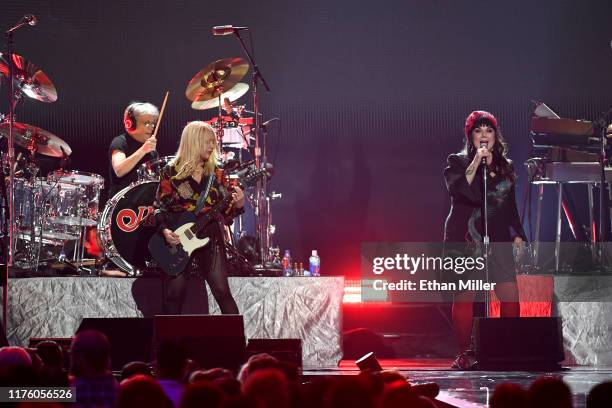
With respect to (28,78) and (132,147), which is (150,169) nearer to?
(132,147)

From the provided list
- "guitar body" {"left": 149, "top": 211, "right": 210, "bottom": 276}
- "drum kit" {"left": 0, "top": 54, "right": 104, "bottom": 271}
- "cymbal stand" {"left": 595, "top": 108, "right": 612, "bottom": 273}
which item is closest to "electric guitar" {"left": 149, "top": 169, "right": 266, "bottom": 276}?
"guitar body" {"left": 149, "top": 211, "right": 210, "bottom": 276}

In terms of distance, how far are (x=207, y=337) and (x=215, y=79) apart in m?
5.20

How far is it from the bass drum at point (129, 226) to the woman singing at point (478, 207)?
2628mm

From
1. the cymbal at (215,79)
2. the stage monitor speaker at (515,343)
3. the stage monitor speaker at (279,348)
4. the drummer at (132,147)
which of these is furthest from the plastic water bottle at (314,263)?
the stage monitor speaker at (279,348)

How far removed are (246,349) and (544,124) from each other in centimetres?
549

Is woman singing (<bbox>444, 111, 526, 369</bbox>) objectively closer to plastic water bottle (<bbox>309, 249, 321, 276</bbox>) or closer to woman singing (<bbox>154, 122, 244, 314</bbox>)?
woman singing (<bbox>154, 122, 244, 314</bbox>)

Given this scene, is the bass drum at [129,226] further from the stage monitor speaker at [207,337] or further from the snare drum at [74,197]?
the stage monitor speaker at [207,337]

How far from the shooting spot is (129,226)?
8.48 m

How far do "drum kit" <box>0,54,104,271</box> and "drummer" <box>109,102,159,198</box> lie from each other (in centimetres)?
107

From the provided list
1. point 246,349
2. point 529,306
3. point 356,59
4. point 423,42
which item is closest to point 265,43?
point 356,59

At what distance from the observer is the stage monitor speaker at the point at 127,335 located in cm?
614

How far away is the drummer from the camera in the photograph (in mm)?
8867

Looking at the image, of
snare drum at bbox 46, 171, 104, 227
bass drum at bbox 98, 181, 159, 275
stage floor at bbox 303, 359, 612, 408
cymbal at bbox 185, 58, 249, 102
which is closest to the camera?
stage floor at bbox 303, 359, 612, 408

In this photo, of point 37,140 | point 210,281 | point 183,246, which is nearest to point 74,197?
point 37,140
